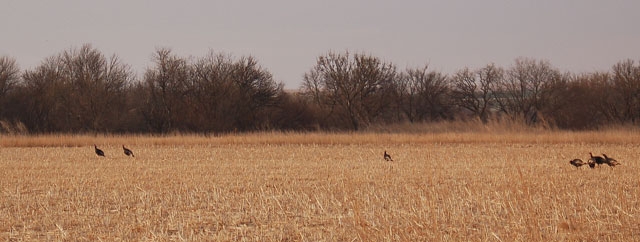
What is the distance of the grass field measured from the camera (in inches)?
Answer: 329

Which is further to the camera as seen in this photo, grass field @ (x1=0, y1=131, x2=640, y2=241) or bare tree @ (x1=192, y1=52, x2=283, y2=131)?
bare tree @ (x1=192, y1=52, x2=283, y2=131)

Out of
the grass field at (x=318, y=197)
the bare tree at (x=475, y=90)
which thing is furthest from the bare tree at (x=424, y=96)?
the grass field at (x=318, y=197)

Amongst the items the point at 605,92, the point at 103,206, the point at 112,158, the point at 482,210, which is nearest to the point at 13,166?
the point at 112,158

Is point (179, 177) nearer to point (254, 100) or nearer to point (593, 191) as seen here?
point (593, 191)

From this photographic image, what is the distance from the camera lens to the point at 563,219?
8.92m

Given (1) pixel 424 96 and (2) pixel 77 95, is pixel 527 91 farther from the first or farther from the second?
(2) pixel 77 95

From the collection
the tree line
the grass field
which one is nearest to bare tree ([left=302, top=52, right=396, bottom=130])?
the tree line

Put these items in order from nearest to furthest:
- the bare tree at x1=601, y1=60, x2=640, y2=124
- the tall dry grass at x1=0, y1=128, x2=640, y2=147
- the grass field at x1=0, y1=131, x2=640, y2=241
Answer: the grass field at x1=0, y1=131, x2=640, y2=241
the tall dry grass at x1=0, y1=128, x2=640, y2=147
the bare tree at x1=601, y1=60, x2=640, y2=124

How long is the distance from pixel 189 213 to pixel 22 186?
5676mm

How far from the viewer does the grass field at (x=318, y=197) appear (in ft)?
27.4

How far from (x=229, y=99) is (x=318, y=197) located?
31.0m

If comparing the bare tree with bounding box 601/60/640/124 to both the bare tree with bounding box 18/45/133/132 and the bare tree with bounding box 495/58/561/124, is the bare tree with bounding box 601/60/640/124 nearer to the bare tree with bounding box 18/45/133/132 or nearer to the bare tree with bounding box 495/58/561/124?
the bare tree with bounding box 495/58/561/124

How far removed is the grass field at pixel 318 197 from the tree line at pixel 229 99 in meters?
17.0

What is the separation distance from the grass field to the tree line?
17.0 m
